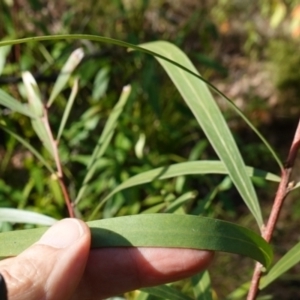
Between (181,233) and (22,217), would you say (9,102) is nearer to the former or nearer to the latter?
(22,217)

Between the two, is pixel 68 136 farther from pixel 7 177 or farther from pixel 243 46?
pixel 243 46

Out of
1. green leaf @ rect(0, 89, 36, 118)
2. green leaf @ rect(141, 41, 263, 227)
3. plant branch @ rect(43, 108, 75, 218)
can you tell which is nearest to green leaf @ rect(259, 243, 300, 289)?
green leaf @ rect(141, 41, 263, 227)

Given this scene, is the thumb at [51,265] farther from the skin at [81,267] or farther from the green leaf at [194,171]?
the green leaf at [194,171]

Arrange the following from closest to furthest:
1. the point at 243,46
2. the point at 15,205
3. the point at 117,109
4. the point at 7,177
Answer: the point at 117,109 < the point at 15,205 < the point at 7,177 < the point at 243,46

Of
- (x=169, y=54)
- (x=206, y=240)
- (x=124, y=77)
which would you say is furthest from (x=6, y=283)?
(x=124, y=77)

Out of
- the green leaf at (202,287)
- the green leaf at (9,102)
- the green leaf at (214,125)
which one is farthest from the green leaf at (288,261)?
the green leaf at (9,102)
